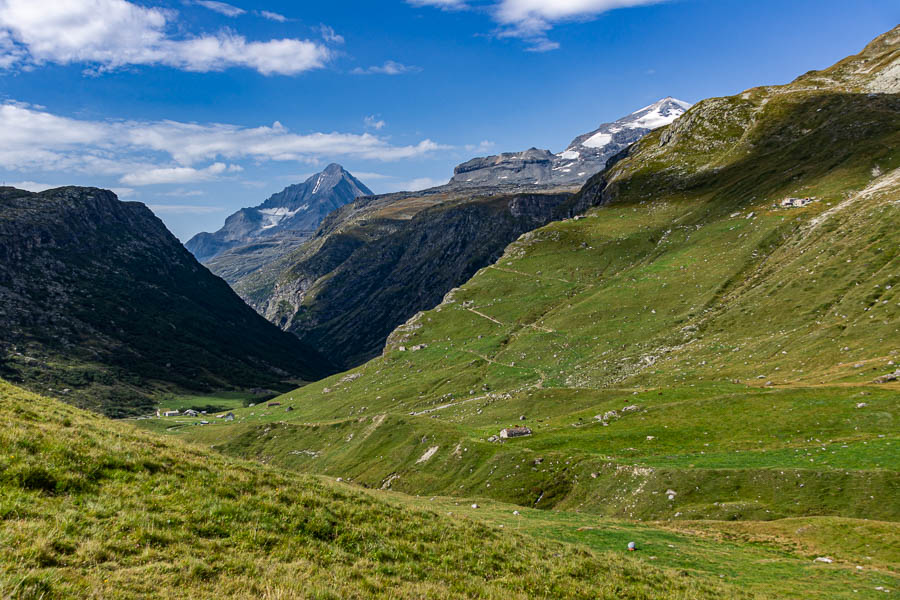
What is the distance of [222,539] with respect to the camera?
15.5 metres

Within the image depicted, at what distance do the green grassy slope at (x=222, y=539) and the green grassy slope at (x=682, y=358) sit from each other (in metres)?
24.9

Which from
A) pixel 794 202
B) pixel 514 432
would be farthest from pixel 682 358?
pixel 794 202

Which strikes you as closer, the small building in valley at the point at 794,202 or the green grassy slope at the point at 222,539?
the green grassy slope at the point at 222,539

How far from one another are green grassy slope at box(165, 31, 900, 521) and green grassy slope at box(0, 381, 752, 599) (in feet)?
81.6

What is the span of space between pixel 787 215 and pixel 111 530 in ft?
484

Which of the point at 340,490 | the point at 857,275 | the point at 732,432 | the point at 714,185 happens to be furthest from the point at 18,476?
the point at 714,185

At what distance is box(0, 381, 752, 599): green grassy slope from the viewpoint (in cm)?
1215

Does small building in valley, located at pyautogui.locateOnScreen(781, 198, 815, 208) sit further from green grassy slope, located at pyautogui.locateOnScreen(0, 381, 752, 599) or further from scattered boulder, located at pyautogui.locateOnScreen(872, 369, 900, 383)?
green grassy slope, located at pyautogui.locateOnScreen(0, 381, 752, 599)

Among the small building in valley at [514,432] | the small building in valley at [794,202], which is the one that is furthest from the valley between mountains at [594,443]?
the small building in valley at [794,202]

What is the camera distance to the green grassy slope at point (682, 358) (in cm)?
4669

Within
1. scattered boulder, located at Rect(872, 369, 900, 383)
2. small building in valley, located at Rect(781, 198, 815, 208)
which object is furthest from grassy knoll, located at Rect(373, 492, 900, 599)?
small building in valley, located at Rect(781, 198, 815, 208)

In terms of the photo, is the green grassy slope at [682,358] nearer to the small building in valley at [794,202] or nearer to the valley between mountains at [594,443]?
the valley between mountains at [594,443]

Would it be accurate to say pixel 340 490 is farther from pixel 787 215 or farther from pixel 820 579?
pixel 787 215

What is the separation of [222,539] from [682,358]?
292 ft
